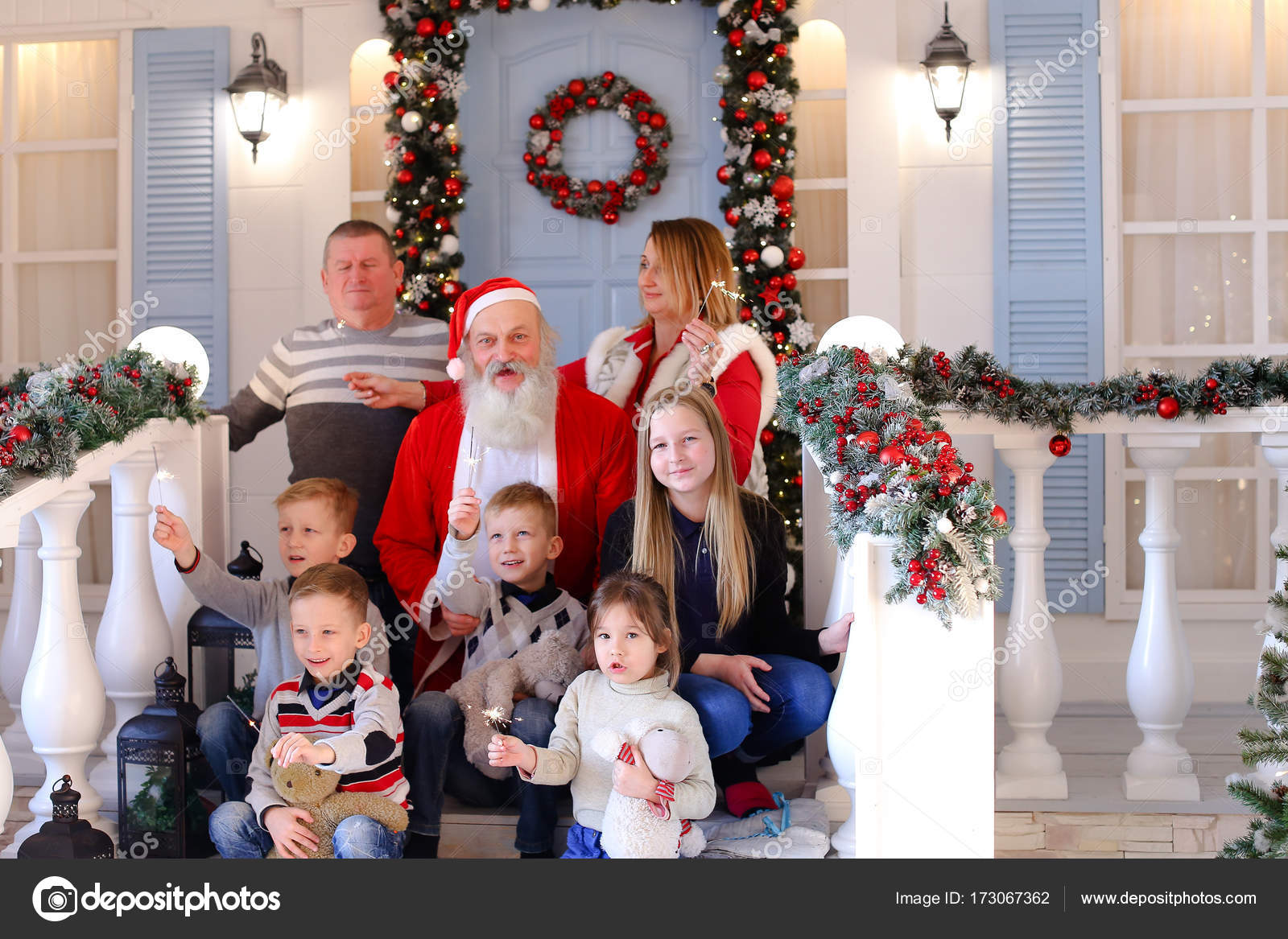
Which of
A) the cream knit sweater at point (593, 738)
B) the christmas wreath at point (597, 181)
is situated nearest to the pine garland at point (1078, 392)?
the cream knit sweater at point (593, 738)

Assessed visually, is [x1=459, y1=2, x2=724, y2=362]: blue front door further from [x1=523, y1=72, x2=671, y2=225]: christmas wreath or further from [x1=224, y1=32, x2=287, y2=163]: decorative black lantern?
[x1=224, y1=32, x2=287, y2=163]: decorative black lantern

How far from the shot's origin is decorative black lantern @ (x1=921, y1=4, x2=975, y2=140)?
4.38m

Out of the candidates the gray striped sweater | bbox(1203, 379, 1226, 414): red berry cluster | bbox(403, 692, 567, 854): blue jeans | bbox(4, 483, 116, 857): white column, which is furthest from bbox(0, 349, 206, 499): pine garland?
bbox(1203, 379, 1226, 414): red berry cluster

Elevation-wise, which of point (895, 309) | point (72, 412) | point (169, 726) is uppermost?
point (895, 309)

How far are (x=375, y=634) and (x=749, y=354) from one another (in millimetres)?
1268

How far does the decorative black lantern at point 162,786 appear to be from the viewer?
252cm

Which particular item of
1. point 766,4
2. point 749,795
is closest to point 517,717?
point 749,795

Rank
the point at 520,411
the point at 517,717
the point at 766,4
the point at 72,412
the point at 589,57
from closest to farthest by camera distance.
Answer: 1. the point at 517,717
2. the point at 72,412
3. the point at 520,411
4. the point at 766,4
5. the point at 589,57

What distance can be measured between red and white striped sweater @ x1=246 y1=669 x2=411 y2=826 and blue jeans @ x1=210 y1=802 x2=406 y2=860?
0.12 feet

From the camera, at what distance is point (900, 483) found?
219cm

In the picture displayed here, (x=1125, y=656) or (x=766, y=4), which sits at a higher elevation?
(x=766, y=4)
